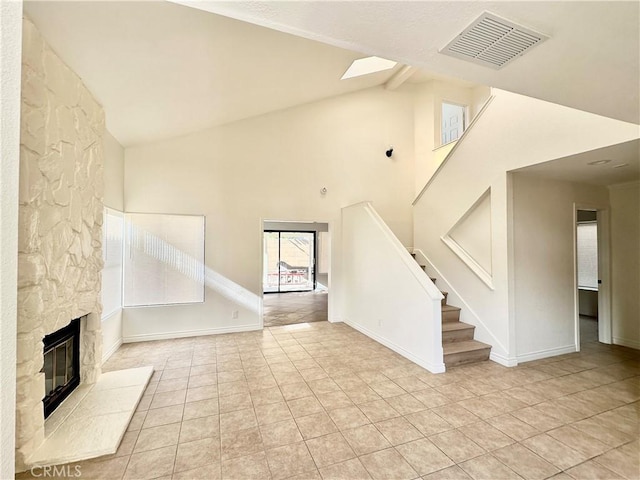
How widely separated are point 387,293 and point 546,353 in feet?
7.33

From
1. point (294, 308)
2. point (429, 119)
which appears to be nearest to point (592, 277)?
point (429, 119)

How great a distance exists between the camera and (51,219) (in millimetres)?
2172

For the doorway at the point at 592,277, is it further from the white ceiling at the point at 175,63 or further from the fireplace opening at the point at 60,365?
the fireplace opening at the point at 60,365

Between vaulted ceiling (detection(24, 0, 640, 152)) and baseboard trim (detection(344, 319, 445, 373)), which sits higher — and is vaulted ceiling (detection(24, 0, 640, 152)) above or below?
above

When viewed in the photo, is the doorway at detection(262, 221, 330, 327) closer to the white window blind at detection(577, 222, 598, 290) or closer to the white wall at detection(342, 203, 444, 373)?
the white wall at detection(342, 203, 444, 373)

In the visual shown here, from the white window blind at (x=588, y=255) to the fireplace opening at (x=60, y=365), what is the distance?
8.93m

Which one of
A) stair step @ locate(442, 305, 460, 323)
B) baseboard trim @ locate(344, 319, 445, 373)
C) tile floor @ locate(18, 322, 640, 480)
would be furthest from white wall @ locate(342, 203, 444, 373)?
stair step @ locate(442, 305, 460, 323)

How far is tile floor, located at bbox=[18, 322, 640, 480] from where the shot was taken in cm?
196

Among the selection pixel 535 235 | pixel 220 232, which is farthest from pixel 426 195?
pixel 220 232

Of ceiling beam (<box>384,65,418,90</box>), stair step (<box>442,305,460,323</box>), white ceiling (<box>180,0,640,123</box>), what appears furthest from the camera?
ceiling beam (<box>384,65,418,90</box>)

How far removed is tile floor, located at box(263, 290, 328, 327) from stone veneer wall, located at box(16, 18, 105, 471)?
338 centimetres

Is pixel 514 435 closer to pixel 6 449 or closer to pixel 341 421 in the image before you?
pixel 341 421

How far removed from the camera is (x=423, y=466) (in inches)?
77.1

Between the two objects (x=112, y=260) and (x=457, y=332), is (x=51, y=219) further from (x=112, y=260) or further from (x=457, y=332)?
(x=457, y=332)
